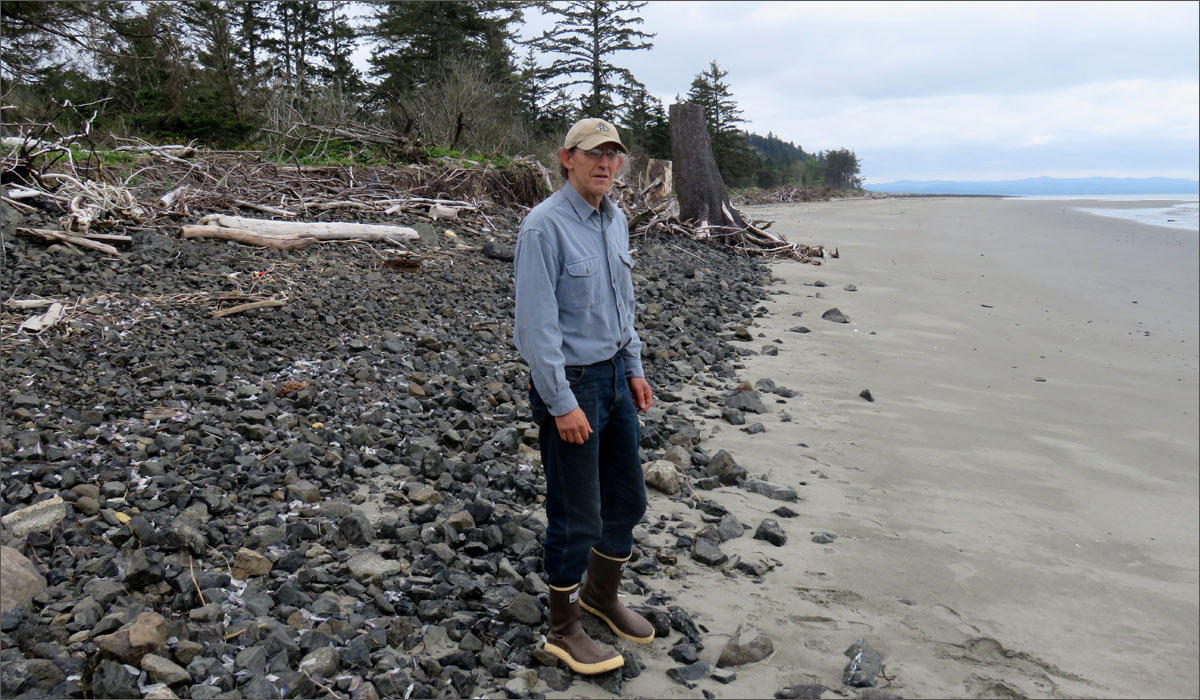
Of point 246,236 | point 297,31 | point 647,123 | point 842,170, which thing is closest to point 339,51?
point 297,31

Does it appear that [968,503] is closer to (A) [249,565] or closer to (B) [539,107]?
(A) [249,565]

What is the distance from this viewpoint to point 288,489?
390cm

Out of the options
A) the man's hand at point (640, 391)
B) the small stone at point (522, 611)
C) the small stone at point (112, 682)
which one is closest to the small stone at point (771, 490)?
the man's hand at point (640, 391)

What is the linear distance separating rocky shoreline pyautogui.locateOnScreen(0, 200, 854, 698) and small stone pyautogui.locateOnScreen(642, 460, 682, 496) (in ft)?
0.09

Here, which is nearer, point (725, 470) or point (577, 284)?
point (577, 284)

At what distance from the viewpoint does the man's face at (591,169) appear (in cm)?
291

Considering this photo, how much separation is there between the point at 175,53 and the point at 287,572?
15652mm

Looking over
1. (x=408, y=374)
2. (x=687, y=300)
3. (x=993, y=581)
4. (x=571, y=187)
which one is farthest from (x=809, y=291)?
(x=571, y=187)

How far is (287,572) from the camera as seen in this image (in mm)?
3264

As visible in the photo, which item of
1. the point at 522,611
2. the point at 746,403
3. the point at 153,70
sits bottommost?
the point at 522,611

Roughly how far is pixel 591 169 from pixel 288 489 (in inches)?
85.2

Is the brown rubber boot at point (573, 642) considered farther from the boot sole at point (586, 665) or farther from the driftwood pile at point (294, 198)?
the driftwood pile at point (294, 198)

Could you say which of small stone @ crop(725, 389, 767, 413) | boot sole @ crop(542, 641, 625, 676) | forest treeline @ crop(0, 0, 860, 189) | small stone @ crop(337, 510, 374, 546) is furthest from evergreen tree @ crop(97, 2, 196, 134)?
boot sole @ crop(542, 641, 625, 676)

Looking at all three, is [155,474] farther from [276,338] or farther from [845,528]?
[845,528]
